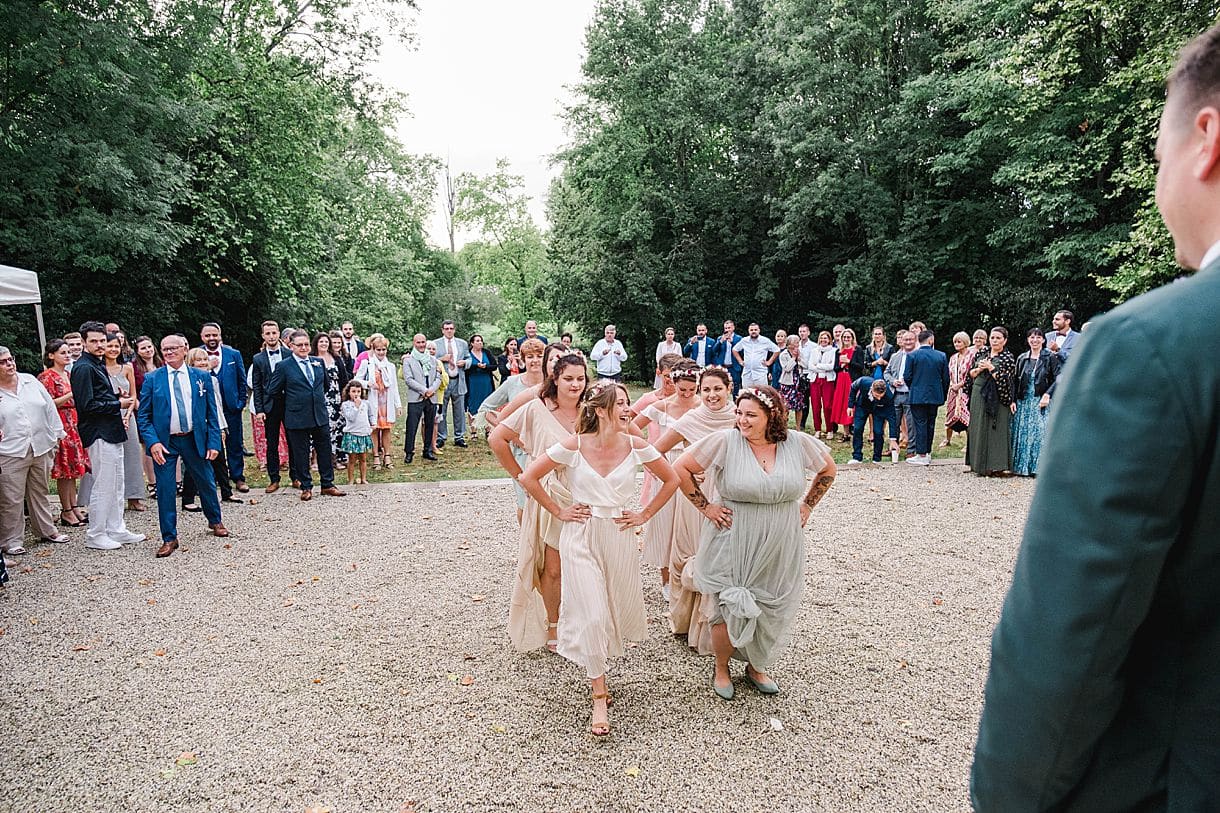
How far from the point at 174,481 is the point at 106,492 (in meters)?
1.06

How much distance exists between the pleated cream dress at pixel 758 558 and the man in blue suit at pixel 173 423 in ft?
21.1

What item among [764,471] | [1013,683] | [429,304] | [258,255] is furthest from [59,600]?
[429,304]

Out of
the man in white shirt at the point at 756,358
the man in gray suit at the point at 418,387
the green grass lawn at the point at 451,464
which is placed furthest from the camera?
the man in white shirt at the point at 756,358

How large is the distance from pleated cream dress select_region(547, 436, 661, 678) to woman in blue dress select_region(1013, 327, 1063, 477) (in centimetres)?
908

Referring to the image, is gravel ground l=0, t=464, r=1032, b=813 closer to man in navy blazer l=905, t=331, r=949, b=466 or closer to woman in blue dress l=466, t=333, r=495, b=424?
man in navy blazer l=905, t=331, r=949, b=466

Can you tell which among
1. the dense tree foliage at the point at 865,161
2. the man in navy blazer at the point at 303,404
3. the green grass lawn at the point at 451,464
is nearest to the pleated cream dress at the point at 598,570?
the man in navy blazer at the point at 303,404

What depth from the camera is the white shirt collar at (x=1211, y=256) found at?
106 centimetres

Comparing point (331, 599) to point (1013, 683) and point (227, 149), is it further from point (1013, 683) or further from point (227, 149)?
point (227, 149)

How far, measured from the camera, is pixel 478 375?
15.7 m

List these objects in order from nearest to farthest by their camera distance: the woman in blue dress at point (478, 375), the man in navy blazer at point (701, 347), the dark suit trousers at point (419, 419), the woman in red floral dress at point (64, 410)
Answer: the woman in red floral dress at point (64, 410) → the dark suit trousers at point (419, 419) → the woman in blue dress at point (478, 375) → the man in navy blazer at point (701, 347)

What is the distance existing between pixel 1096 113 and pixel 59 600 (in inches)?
1017

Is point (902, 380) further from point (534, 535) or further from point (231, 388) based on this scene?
point (231, 388)

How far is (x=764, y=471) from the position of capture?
466 centimetres

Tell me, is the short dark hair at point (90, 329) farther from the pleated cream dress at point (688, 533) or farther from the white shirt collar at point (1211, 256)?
the white shirt collar at point (1211, 256)
